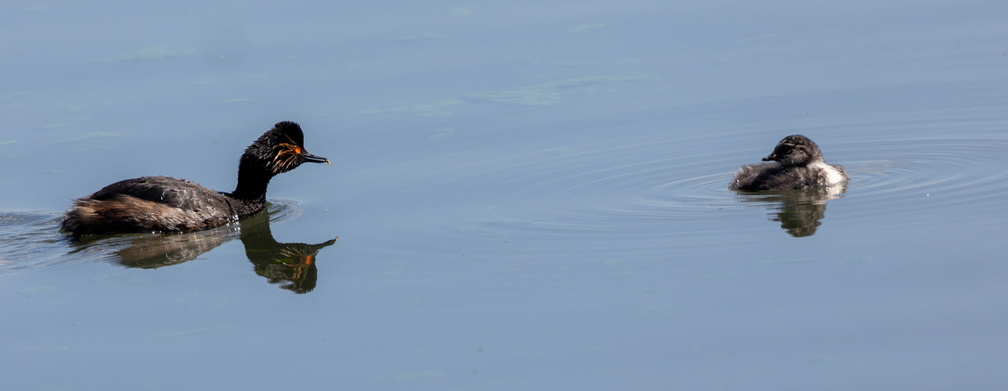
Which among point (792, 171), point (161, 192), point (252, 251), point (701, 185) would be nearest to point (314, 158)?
point (161, 192)

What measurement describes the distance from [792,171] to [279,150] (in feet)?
16.2

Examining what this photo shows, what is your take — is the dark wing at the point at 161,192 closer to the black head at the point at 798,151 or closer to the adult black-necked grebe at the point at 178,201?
the adult black-necked grebe at the point at 178,201

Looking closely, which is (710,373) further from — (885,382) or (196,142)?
(196,142)

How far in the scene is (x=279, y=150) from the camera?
13.2 metres

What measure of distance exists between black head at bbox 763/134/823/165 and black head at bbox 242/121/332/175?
4.38 m

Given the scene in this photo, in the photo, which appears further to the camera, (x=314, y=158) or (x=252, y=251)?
(x=314, y=158)

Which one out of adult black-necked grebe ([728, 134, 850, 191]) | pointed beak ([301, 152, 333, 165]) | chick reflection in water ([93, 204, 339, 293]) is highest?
pointed beak ([301, 152, 333, 165])

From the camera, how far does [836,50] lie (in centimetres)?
1605

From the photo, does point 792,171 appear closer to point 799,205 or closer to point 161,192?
point 799,205

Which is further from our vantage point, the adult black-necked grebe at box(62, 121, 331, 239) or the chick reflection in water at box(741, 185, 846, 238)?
the adult black-necked grebe at box(62, 121, 331, 239)

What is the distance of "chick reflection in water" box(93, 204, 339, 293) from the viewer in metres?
10.6

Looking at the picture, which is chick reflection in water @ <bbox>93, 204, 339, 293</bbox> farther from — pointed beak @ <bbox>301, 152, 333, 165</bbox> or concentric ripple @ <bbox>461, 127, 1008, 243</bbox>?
concentric ripple @ <bbox>461, 127, 1008, 243</bbox>

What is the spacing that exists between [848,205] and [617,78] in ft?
15.4

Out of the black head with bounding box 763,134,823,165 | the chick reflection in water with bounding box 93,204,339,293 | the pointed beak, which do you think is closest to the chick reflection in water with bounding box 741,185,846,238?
the black head with bounding box 763,134,823,165
